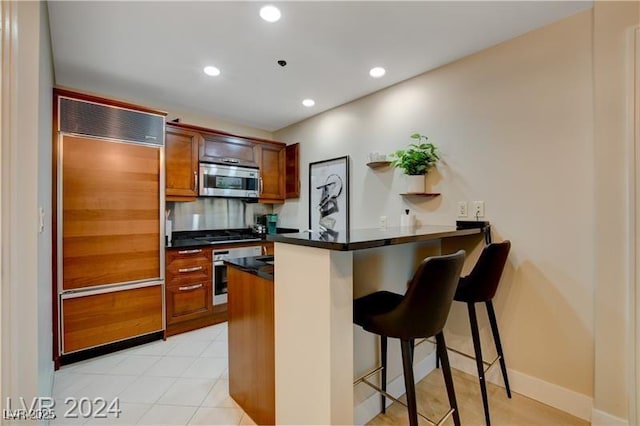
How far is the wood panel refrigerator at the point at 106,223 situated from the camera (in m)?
2.31

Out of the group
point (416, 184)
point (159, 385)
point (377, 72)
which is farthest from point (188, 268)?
point (377, 72)

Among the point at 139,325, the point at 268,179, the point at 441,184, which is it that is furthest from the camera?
the point at 268,179

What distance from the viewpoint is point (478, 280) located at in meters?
1.78

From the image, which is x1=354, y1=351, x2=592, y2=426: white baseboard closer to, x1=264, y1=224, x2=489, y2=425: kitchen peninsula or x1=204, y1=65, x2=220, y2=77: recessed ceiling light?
x1=264, y1=224, x2=489, y2=425: kitchen peninsula

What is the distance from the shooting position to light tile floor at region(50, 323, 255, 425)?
1.76 metres

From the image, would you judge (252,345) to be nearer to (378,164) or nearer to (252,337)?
(252,337)

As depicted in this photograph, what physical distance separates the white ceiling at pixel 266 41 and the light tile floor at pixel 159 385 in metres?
2.57

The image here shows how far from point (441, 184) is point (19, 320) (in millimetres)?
2728

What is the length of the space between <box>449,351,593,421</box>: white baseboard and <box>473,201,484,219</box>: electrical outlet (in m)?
1.15

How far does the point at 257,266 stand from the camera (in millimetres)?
1782

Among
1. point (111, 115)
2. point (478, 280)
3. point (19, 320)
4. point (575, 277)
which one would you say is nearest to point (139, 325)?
point (19, 320)

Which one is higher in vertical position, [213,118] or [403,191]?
[213,118]

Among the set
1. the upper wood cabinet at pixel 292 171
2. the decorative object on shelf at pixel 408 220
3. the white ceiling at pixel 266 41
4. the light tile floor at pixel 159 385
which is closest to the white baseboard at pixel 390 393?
the light tile floor at pixel 159 385

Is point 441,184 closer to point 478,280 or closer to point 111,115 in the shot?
point 478,280
